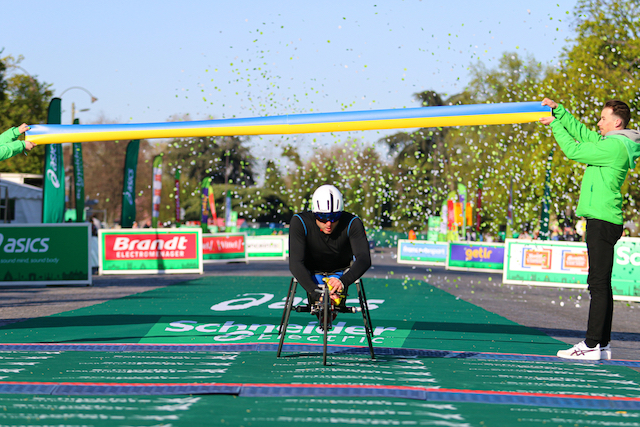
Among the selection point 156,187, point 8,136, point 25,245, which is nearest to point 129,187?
point 156,187

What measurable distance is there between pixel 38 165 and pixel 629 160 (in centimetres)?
4829

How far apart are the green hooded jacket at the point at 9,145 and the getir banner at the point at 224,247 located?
2256cm

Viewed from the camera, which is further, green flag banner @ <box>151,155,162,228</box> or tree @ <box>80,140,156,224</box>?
tree @ <box>80,140,156,224</box>

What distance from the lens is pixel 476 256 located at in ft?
91.1

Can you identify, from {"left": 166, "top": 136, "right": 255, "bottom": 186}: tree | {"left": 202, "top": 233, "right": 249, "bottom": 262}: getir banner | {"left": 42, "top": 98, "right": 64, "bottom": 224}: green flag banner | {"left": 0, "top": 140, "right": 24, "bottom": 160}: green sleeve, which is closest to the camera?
{"left": 0, "top": 140, "right": 24, "bottom": 160}: green sleeve

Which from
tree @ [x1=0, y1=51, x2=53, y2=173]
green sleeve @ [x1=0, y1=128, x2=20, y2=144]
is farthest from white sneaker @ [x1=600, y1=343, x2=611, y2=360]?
tree @ [x1=0, y1=51, x2=53, y2=173]

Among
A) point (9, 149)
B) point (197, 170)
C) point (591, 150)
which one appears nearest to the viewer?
point (591, 150)

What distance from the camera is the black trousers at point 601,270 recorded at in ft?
21.7

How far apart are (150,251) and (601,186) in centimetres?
1785

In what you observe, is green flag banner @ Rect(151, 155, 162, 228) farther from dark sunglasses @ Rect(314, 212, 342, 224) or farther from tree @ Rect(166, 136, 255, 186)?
tree @ Rect(166, 136, 255, 186)

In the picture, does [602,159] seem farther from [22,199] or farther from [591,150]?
[22,199]

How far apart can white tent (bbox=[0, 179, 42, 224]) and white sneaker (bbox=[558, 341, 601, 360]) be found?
87.9ft

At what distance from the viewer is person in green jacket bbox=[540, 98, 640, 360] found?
6590 mm

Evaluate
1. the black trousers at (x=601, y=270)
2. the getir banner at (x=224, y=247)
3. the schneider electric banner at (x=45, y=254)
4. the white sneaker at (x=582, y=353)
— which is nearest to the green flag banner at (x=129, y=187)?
the getir banner at (x=224, y=247)
